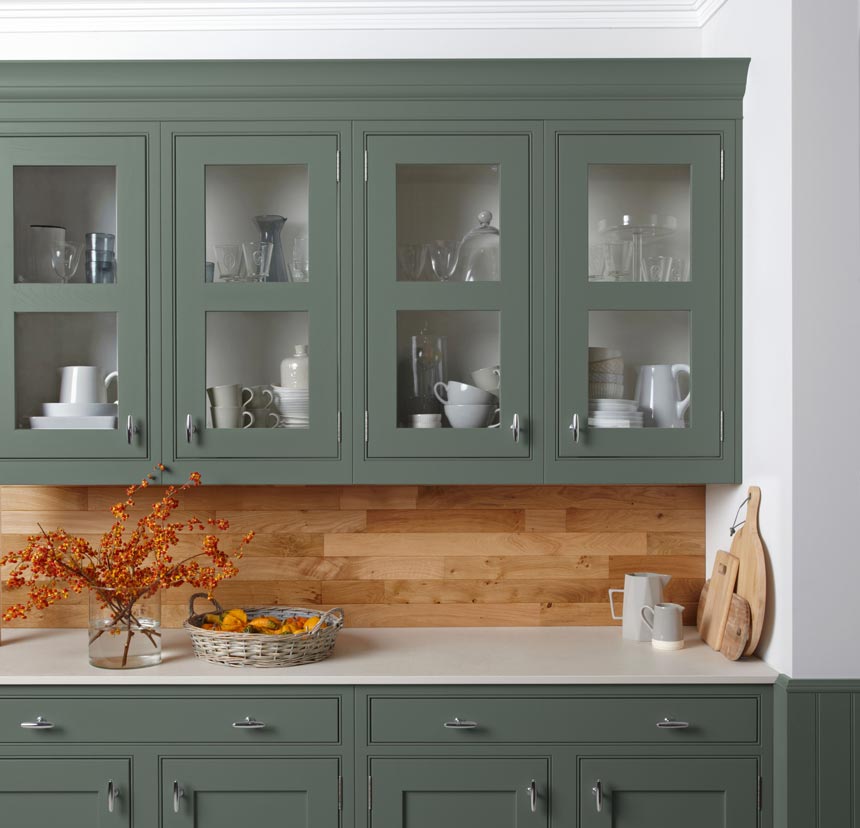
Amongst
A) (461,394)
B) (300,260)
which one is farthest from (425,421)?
(300,260)

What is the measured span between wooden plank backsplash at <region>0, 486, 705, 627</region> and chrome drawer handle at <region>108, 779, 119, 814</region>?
0.63 m

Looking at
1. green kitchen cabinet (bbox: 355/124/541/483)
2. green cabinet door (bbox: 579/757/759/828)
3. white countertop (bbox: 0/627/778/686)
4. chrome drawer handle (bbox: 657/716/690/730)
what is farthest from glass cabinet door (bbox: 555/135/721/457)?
green cabinet door (bbox: 579/757/759/828)

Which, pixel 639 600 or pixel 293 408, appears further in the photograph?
pixel 639 600

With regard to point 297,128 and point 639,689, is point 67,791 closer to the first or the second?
point 639,689

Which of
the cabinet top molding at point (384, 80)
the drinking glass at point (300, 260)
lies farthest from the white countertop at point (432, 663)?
the cabinet top molding at point (384, 80)

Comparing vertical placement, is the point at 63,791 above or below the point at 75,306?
below

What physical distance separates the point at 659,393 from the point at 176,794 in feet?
5.10

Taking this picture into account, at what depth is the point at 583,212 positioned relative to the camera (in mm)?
2242

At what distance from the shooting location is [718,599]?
7.57 feet

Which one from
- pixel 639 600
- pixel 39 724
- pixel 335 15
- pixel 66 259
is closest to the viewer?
pixel 39 724

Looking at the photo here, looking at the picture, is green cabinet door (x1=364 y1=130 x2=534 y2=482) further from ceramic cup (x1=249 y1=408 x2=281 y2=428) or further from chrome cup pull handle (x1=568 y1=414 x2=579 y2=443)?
ceramic cup (x1=249 y1=408 x2=281 y2=428)

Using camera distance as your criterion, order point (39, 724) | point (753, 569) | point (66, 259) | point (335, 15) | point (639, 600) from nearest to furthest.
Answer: point (39, 724) → point (753, 569) → point (66, 259) → point (639, 600) → point (335, 15)

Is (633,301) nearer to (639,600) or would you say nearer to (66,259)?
(639,600)

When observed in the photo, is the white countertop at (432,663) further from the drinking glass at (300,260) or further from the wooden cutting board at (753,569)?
the drinking glass at (300,260)
